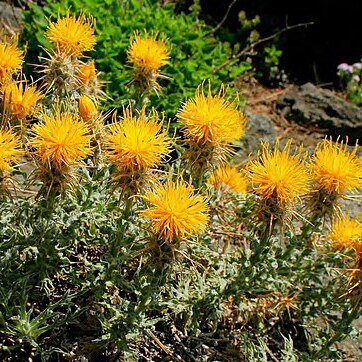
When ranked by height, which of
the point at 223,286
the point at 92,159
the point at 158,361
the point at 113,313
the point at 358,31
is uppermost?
the point at 358,31

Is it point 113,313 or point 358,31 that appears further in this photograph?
point 358,31

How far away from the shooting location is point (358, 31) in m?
8.13

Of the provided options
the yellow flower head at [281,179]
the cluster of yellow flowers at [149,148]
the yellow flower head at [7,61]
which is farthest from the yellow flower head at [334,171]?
the yellow flower head at [7,61]

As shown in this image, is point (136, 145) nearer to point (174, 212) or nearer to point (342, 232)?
point (174, 212)

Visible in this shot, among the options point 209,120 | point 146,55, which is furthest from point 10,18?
point 209,120

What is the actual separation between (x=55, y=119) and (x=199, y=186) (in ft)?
2.68

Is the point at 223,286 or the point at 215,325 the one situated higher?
the point at 223,286

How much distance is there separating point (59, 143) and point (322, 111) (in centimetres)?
472

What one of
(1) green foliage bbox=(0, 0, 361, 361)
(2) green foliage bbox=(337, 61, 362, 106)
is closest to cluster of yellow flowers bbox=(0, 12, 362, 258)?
(1) green foliage bbox=(0, 0, 361, 361)

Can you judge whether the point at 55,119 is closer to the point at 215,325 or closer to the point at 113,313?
the point at 113,313

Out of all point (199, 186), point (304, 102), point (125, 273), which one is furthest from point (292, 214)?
point (304, 102)

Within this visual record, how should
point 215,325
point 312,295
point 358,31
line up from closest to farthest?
point 215,325 < point 312,295 < point 358,31

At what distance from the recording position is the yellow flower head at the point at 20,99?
321 cm

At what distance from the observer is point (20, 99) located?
324cm
